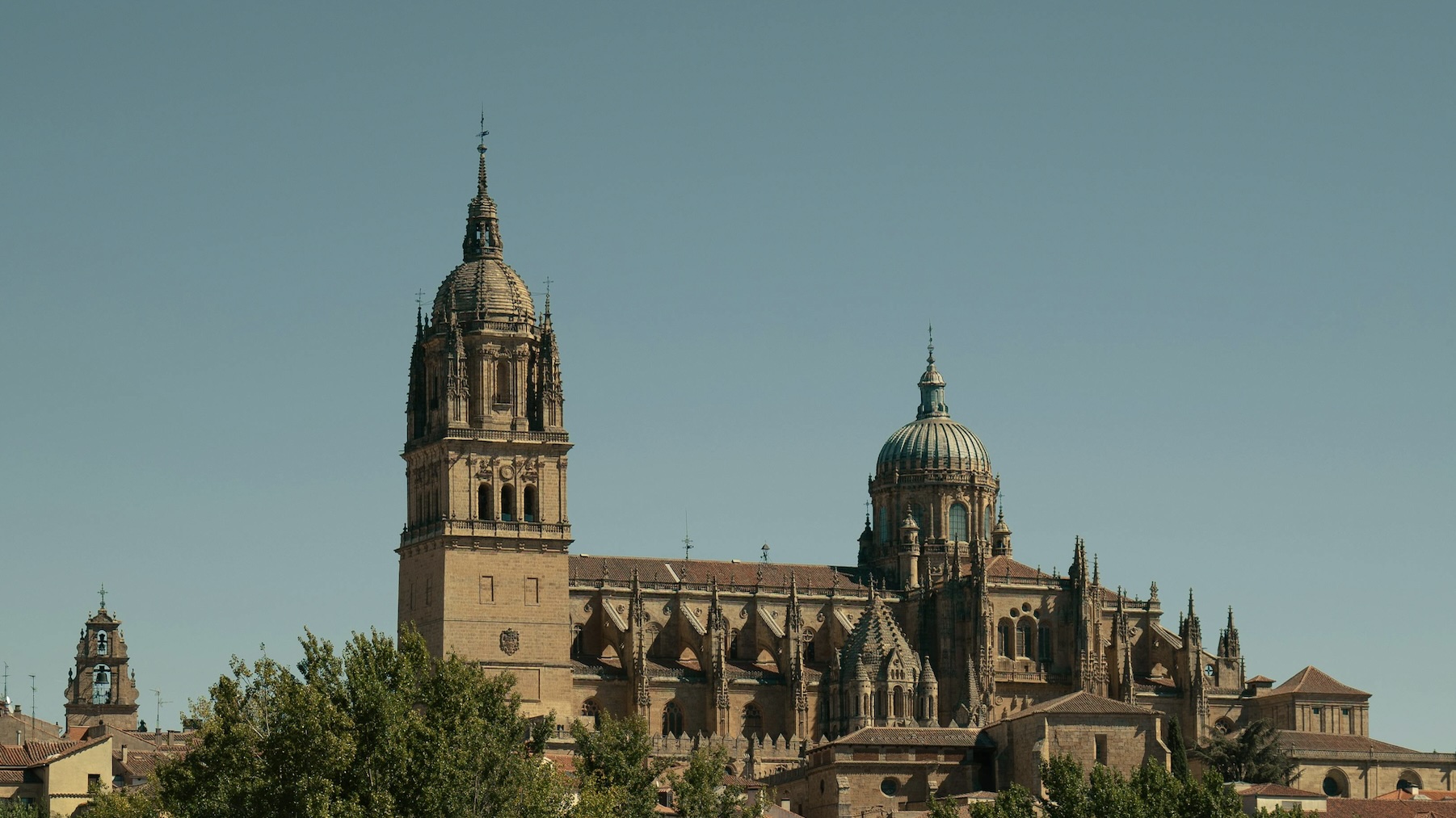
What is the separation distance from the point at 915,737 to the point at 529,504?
24274 mm

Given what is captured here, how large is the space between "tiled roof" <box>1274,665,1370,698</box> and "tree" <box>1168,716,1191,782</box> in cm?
1976

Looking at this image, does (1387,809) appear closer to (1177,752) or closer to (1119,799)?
(1177,752)

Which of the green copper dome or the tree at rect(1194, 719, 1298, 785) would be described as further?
the green copper dome

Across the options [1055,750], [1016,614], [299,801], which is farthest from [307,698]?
[1016,614]

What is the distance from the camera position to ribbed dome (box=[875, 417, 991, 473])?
163250 millimetres

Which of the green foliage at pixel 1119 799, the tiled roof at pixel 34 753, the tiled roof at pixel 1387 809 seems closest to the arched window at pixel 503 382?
the tiled roof at pixel 34 753

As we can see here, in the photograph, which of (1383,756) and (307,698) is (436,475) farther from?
(307,698)

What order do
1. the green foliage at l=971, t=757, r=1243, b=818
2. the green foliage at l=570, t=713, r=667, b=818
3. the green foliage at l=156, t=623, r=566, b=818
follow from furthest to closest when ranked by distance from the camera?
the green foliage at l=570, t=713, r=667, b=818 < the green foliage at l=971, t=757, r=1243, b=818 < the green foliage at l=156, t=623, r=566, b=818

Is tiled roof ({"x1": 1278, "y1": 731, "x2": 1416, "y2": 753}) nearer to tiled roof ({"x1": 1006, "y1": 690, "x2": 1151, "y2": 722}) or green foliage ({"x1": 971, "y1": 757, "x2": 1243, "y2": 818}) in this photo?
tiled roof ({"x1": 1006, "y1": 690, "x2": 1151, "y2": 722})

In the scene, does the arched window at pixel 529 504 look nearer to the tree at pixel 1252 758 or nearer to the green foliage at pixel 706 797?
the tree at pixel 1252 758

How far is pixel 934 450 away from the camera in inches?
6442

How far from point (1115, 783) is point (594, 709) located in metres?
47.1

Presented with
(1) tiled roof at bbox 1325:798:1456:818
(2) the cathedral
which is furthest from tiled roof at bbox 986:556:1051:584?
(1) tiled roof at bbox 1325:798:1456:818

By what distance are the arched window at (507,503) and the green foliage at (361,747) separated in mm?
52726
